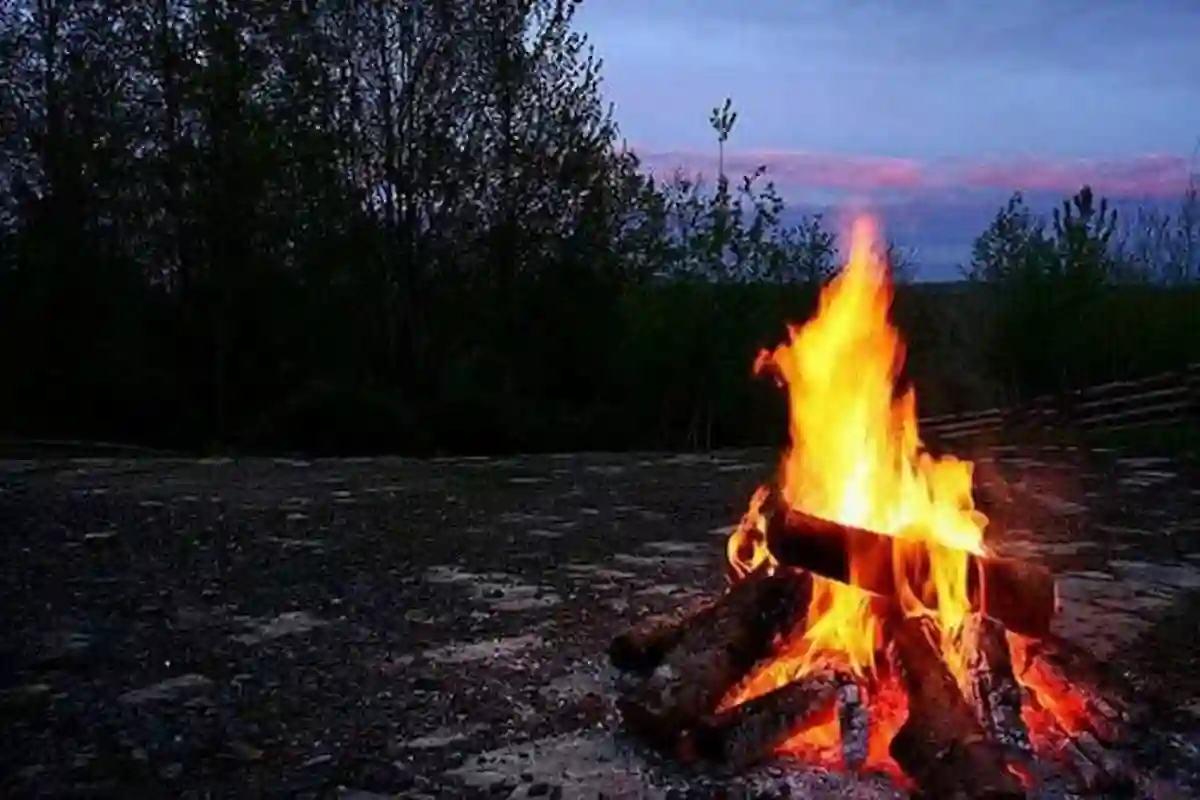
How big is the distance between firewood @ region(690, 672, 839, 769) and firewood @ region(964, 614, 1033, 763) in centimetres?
35

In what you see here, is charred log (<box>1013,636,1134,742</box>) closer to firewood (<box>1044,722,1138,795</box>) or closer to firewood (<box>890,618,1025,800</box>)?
firewood (<box>1044,722,1138,795</box>)

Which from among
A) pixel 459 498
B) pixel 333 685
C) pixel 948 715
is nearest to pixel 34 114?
pixel 459 498

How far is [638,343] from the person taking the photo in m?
14.1

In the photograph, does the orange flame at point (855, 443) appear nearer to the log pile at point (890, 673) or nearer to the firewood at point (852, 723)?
the log pile at point (890, 673)

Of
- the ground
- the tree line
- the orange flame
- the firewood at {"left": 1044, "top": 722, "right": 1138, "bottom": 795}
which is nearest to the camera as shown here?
the firewood at {"left": 1044, "top": 722, "right": 1138, "bottom": 795}

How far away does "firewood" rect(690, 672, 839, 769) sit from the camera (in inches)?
127

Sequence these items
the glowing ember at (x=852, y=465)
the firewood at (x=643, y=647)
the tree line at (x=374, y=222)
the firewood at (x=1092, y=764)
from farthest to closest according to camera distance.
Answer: the tree line at (x=374, y=222), the firewood at (x=643, y=647), the glowing ember at (x=852, y=465), the firewood at (x=1092, y=764)

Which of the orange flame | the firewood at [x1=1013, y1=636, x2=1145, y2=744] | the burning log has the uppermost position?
the orange flame

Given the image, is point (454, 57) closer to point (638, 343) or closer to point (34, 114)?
Answer: point (638, 343)

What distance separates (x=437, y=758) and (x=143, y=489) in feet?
19.3

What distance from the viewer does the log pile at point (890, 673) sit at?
3.09 m

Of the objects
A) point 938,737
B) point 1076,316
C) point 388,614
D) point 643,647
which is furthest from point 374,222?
point 938,737

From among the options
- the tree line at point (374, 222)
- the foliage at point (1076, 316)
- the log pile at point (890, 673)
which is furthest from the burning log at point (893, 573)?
the foliage at point (1076, 316)

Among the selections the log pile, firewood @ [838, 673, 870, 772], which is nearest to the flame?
the log pile
